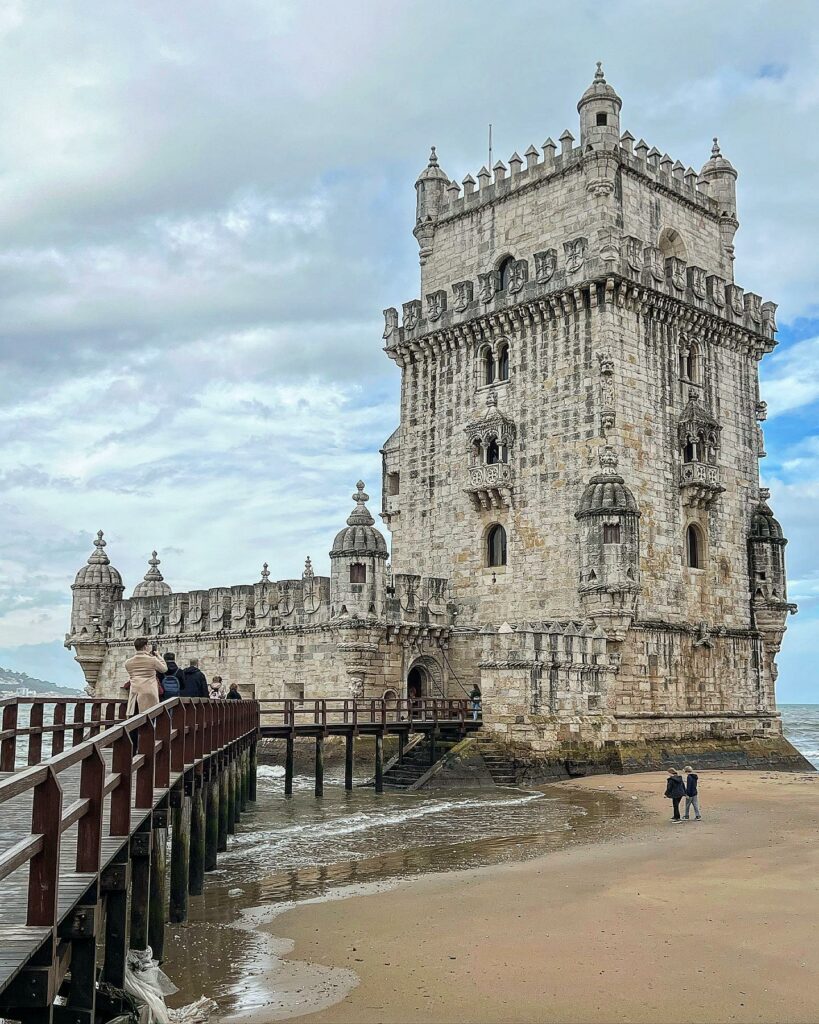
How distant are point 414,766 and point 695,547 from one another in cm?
1074

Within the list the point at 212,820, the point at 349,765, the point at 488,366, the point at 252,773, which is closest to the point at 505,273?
the point at 488,366

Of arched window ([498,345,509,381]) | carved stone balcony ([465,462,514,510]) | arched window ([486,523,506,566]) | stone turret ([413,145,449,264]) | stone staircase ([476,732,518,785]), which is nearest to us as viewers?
stone staircase ([476,732,518,785])

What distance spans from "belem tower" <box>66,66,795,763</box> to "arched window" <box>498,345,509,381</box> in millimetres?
44

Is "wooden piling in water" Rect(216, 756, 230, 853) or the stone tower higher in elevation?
the stone tower

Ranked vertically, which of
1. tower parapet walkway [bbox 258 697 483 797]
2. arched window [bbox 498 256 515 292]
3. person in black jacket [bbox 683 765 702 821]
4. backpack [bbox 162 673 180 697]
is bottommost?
person in black jacket [bbox 683 765 702 821]

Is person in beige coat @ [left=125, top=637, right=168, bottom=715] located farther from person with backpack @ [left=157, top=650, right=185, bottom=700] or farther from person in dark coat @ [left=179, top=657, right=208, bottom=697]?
person in dark coat @ [left=179, top=657, right=208, bottom=697]

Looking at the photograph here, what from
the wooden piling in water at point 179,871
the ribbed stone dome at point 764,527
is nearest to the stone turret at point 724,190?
the ribbed stone dome at point 764,527

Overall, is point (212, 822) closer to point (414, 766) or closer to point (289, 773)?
point (289, 773)

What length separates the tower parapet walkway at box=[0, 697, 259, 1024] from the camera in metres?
5.91

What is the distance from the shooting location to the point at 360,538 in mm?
29750

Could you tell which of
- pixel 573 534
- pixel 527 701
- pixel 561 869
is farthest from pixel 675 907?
pixel 573 534

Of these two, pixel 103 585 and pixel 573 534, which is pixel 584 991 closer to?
pixel 573 534

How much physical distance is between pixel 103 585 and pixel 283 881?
93.0 ft

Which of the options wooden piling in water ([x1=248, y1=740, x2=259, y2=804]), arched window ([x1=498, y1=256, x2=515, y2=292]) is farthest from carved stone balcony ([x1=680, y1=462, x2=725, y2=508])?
wooden piling in water ([x1=248, y1=740, x2=259, y2=804])
